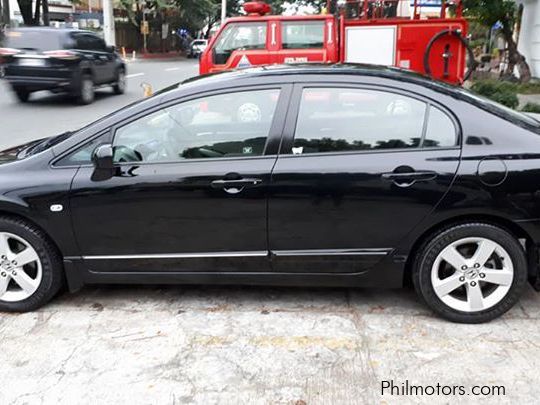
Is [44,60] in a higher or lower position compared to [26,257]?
higher

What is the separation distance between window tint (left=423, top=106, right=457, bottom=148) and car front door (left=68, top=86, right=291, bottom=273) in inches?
34.1

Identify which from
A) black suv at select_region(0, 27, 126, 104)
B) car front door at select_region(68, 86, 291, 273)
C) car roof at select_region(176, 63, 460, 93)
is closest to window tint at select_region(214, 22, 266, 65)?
black suv at select_region(0, 27, 126, 104)

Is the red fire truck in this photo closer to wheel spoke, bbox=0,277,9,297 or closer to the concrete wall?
wheel spoke, bbox=0,277,9,297

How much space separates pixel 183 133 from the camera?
3.60 metres

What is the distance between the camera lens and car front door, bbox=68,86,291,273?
3441mm

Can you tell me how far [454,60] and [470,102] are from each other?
774cm

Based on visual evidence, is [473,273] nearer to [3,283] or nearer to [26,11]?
[3,283]

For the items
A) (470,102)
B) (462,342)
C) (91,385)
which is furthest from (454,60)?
(91,385)

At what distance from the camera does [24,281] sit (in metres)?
3.66

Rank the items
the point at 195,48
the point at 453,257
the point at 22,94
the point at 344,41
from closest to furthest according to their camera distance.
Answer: the point at 453,257, the point at 344,41, the point at 22,94, the point at 195,48

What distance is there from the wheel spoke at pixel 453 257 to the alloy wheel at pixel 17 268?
8.06 ft

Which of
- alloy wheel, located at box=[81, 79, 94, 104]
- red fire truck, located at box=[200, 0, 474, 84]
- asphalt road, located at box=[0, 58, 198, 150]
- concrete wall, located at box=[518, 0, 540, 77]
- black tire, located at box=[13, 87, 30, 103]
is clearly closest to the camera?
red fire truck, located at box=[200, 0, 474, 84]

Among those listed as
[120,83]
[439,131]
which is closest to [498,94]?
[439,131]

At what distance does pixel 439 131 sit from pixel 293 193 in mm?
930
